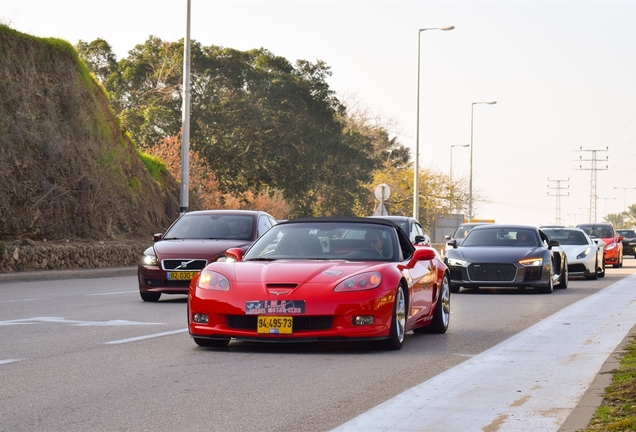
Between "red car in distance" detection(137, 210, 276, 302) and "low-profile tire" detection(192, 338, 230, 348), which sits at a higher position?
"red car in distance" detection(137, 210, 276, 302)

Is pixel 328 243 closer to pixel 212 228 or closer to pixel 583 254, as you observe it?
pixel 212 228

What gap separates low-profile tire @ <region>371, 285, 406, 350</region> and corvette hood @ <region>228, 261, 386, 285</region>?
0.37 meters

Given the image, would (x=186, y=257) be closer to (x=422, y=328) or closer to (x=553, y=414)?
(x=422, y=328)

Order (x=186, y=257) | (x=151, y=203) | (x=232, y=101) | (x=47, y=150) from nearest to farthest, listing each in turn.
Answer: (x=186, y=257)
(x=47, y=150)
(x=151, y=203)
(x=232, y=101)

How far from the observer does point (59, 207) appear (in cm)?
3325

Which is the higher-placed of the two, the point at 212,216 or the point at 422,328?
the point at 212,216

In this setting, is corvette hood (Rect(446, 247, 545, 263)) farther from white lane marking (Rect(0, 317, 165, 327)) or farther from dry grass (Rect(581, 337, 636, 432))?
dry grass (Rect(581, 337, 636, 432))

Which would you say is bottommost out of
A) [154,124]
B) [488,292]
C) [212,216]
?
[488,292]

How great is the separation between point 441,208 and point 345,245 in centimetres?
8402

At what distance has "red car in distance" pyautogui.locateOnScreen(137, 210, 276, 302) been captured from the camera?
18422 mm

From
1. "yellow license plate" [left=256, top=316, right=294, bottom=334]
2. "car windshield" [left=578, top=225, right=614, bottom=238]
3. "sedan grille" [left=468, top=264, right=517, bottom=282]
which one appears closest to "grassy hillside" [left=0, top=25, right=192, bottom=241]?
"sedan grille" [left=468, top=264, right=517, bottom=282]

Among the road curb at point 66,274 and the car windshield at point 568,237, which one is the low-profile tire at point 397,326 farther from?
the car windshield at point 568,237

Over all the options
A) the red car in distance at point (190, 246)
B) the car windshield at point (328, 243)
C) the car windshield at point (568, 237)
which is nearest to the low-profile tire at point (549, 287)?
the red car in distance at point (190, 246)

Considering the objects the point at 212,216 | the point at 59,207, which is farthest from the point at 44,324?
the point at 59,207
